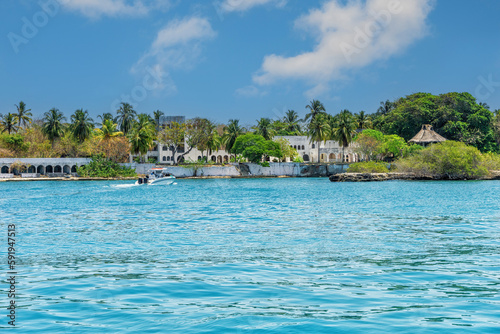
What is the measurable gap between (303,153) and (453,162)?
4730 centimetres

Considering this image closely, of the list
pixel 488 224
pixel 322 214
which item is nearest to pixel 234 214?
pixel 322 214

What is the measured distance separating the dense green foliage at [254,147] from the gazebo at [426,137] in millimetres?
26672

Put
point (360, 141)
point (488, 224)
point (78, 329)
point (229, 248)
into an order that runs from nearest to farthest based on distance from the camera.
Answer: point (78, 329) < point (229, 248) < point (488, 224) < point (360, 141)

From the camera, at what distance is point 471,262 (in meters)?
13.6

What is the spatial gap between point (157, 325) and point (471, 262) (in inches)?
363

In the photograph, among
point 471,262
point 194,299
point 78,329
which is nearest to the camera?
point 78,329

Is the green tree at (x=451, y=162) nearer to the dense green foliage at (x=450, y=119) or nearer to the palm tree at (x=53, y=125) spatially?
the dense green foliage at (x=450, y=119)

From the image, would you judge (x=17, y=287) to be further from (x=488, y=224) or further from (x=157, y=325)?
(x=488, y=224)

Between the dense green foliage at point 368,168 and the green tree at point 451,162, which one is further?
the dense green foliage at point 368,168

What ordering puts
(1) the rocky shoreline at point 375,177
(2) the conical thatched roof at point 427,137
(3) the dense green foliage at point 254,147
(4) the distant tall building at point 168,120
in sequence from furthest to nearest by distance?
1. (4) the distant tall building at point 168,120
2. (3) the dense green foliage at point 254,147
3. (2) the conical thatched roof at point 427,137
4. (1) the rocky shoreline at point 375,177

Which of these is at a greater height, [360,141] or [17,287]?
[360,141]

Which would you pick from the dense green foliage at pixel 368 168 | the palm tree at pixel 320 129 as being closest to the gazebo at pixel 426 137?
the dense green foliage at pixel 368 168

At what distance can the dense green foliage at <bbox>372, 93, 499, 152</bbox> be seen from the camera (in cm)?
9369

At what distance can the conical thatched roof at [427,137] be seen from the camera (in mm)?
92312
